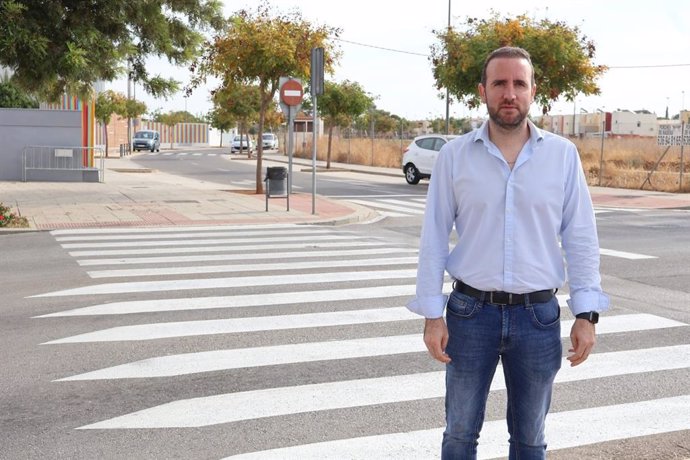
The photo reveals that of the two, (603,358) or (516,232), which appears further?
(603,358)

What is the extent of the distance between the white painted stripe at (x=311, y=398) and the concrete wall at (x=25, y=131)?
23.8m

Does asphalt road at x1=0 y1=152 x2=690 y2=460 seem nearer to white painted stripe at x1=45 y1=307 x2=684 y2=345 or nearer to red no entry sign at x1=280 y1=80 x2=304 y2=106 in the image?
white painted stripe at x1=45 y1=307 x2=684 y2=345

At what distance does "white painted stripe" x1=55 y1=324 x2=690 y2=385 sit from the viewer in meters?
5.92

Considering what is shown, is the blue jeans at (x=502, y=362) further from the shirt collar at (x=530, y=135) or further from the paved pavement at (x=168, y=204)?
the paved pavement at (x=168, y=204)

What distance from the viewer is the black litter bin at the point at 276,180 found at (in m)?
18.9

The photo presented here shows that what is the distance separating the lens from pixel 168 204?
1938 cm

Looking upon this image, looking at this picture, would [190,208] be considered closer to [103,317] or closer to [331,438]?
[103,317]

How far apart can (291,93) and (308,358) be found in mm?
13249

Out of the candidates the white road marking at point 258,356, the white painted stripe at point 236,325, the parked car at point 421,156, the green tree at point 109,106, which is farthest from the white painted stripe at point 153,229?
the green tree at point 109,106

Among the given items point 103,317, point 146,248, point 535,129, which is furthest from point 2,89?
point 535,129

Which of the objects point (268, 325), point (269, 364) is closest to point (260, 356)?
point (269, 364)

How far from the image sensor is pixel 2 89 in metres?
31.4

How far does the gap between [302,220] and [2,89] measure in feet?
64.4

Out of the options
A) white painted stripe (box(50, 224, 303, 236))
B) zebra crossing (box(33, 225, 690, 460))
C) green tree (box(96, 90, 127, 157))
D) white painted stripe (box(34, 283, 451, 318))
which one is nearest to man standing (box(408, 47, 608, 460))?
zebra crossing (box(33, 225, 690, 460))
